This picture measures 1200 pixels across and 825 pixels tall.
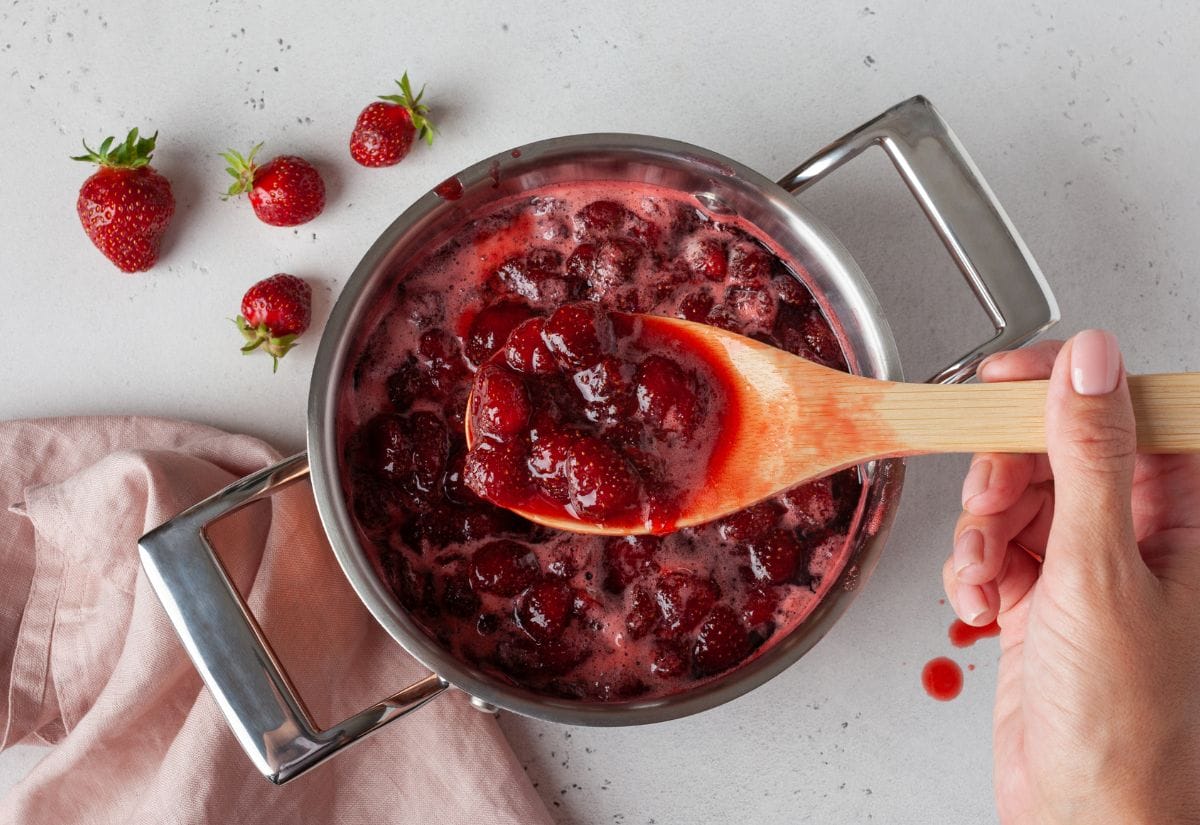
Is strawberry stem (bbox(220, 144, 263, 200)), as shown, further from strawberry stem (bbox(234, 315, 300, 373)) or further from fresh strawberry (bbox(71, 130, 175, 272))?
strawberry stem (bbox(234, 315, 300, 373))

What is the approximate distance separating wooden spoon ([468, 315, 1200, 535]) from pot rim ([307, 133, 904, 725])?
232 millimetres

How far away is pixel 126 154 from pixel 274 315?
451 mm

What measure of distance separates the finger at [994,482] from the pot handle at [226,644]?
44.1 inches

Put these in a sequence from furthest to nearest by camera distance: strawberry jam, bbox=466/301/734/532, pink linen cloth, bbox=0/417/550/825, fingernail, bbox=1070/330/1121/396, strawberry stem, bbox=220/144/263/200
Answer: strawberry stem, bbox=220/144/263/200 → pink linen cloth, bbox=0/417/550/825 → strawberry jam, bbox=466/301/734/532 → fingernail, bbox=1070/330/1121/396

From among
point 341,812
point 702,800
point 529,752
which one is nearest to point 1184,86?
point 702,800

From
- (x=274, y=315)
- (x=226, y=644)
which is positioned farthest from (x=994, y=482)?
(x=274, y=315)

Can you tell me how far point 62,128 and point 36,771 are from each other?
131 centimetres

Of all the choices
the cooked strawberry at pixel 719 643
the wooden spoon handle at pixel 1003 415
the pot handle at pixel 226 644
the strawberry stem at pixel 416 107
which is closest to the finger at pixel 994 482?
the wooden spoon handle at pixel 1003 415

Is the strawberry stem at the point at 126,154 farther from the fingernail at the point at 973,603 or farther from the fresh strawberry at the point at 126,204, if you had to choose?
the fingernail at the point at 973,603

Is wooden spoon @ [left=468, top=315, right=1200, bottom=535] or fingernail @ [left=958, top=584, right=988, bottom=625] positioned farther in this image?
fingernail @ [left=958, top=584, right=988, bottom=625]

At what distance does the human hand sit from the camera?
1.34m

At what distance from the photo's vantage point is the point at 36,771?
1962 millimetres

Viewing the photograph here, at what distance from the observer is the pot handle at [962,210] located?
5.74 ft

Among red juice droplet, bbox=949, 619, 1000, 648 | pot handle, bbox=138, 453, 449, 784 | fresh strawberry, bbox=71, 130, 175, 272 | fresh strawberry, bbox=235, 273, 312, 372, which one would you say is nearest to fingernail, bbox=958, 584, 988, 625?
red juice droplet, bbox=949, 619, 1000, 648
